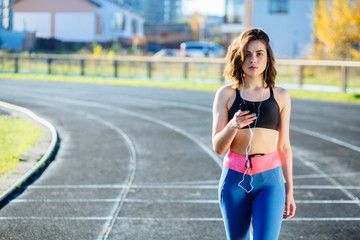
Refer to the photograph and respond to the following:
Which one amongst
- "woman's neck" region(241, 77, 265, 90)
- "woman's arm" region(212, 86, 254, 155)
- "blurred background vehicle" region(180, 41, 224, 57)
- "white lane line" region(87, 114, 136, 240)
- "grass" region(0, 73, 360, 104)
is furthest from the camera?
"blurred background vehicle" region(180, 41, 224, 57)

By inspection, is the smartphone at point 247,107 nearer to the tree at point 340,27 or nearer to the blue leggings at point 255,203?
the blue leggings at point 255,203

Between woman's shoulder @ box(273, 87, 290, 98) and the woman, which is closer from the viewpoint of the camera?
the woman

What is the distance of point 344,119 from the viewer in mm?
16734

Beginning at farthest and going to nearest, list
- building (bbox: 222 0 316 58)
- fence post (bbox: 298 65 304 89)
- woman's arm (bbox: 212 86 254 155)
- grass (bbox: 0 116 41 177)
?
building (bbox: 222 0 316 58), fence post (bbox: 298 65 304 89), grass (bbox: 0 116 41 177), woman's arm (bbox: 212 86 254 155)

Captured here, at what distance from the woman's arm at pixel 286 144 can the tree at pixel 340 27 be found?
29.7m

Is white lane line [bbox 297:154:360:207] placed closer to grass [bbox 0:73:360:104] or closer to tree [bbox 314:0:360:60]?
grass [bbox 0:73:360:104]

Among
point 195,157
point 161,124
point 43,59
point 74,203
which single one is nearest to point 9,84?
point 43,59

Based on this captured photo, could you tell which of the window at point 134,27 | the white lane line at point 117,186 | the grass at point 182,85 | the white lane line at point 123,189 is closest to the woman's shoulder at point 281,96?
the white lane line at point 123,189

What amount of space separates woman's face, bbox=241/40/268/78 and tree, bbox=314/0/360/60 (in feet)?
97.8

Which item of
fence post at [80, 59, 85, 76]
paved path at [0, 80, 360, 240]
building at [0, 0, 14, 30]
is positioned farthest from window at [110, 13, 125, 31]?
paved path at [0, 80, 360, 240]

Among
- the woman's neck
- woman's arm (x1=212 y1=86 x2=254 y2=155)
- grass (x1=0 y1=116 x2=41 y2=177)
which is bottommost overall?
grass (x1=0 y1=116 x2=41 y2=177)

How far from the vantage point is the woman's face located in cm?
368

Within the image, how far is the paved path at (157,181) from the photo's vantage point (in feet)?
20.9

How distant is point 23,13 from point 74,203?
213ft
